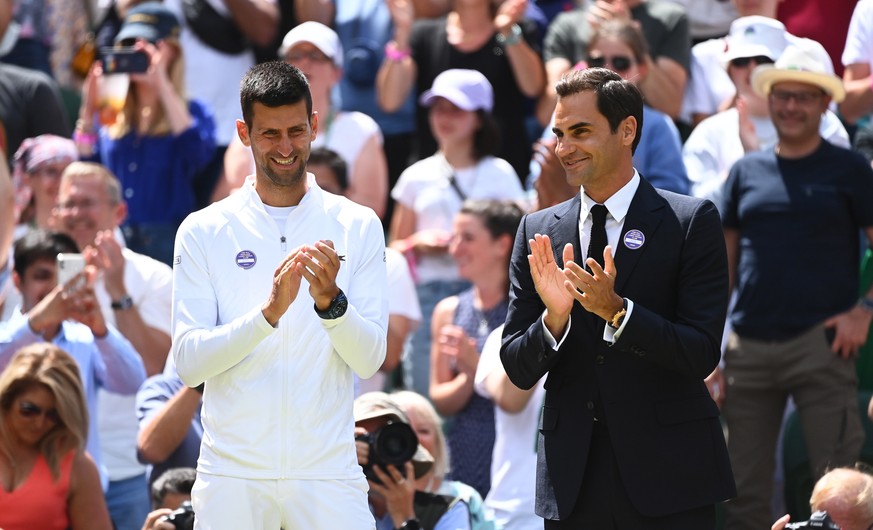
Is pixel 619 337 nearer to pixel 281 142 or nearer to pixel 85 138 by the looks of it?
pixel 281 142

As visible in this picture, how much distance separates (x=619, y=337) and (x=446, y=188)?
4.60 meters

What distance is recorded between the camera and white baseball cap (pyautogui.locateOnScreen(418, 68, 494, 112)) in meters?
8.85

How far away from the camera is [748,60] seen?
820 centimetres

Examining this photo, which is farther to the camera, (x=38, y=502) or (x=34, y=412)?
(x=34, y=412)

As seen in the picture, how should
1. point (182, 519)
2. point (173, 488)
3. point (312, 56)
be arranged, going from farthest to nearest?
point (312, 56) < point (173, 488) < point (182, 519)

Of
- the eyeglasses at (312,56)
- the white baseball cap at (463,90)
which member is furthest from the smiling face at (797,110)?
the eyeglasses at (312,56)

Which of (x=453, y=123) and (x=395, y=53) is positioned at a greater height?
(x=395, y=53)

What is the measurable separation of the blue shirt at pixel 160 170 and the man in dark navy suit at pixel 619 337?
16.0 ft

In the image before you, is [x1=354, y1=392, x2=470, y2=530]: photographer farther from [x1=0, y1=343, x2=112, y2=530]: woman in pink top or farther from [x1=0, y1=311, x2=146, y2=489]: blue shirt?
[x1=0, y1=311, x2=146, y2=489]: blue shirt

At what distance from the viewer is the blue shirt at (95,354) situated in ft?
23.5

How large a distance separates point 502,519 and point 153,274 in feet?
8.17

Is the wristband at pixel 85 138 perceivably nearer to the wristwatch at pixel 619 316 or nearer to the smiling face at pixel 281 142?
the smiling face at pixel 281 142

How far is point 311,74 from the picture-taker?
894 centimetres

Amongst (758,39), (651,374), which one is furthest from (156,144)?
(651,374)
